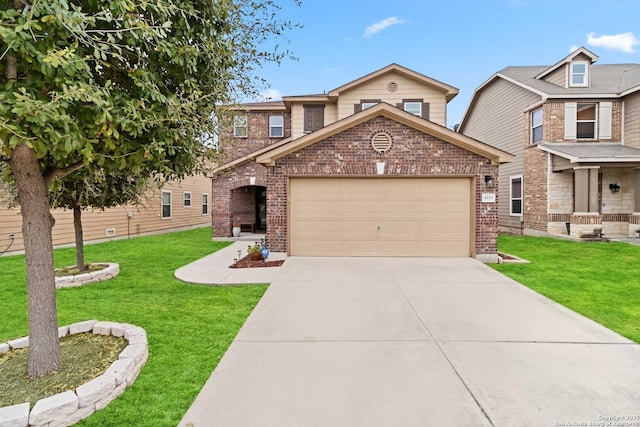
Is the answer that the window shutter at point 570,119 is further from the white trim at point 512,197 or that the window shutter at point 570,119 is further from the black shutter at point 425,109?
the black shutter at point 425,109

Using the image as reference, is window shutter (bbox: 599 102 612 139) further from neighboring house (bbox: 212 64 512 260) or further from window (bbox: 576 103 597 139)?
neighboring house (bbox: 212 64 512 260)

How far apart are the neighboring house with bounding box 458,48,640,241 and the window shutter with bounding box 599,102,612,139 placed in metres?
0.04

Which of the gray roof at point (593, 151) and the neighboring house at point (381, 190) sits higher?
the gray roof at point (593, 151)

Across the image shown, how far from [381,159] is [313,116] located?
273 inches

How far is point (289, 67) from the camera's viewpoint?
17.3 ft

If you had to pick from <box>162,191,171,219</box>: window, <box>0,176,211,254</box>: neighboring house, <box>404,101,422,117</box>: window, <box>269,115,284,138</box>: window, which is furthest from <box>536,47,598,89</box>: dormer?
<box>162,191,171,219</box>: window

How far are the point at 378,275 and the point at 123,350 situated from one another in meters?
5.35

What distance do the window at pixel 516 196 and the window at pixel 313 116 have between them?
10.4 metres

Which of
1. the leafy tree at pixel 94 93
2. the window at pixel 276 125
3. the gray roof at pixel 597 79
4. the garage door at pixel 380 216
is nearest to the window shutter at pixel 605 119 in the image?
the gray roof at pixel 597 79

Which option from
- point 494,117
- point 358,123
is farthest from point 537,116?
point 358,123

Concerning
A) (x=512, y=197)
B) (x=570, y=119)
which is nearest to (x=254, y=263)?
(x=512, y=197)

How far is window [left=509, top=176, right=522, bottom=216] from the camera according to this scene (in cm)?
1594

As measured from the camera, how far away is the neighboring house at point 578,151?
12.9 metres

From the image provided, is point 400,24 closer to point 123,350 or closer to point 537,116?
point 537,116
